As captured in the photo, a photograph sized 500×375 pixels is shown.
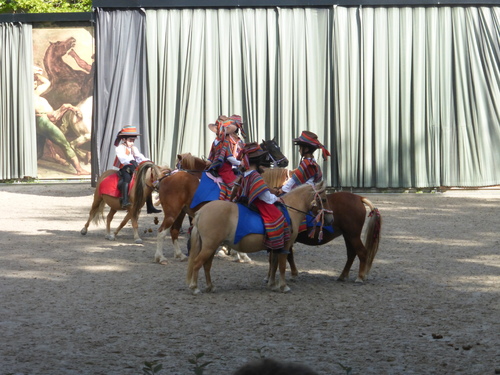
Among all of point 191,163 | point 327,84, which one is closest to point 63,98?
point 327,84

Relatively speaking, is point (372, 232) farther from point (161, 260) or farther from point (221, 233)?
point (161, 260)

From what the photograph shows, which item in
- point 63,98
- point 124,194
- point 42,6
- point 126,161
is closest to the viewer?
point 124,194

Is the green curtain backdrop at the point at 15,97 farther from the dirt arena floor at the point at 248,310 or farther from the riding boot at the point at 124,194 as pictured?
the riding boot at the point at 124,194

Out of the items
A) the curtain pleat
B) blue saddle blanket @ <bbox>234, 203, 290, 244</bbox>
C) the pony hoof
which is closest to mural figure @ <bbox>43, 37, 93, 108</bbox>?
the curtain pleat

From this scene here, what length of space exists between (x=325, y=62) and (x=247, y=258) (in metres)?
9.23

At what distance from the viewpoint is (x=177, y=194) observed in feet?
35.2

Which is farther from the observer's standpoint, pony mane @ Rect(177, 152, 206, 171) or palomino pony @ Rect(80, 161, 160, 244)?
palomino pony @ Rect(80, 161, 160, 244)

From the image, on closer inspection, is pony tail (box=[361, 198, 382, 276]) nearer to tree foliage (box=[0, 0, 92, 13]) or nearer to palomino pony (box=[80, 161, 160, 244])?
palomino pony (box=[80, 161, 160, 244])

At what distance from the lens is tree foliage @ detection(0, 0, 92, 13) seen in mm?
29219

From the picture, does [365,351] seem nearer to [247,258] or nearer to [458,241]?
Answer: [247,258]

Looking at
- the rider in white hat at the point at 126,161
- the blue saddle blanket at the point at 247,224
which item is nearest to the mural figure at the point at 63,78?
the rider in white hat at the point at 126,161

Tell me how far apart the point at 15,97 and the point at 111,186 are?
10.0 meters

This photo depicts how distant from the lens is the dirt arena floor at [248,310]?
6125 millimetres

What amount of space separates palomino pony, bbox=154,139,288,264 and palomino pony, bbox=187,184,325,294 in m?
1.87
